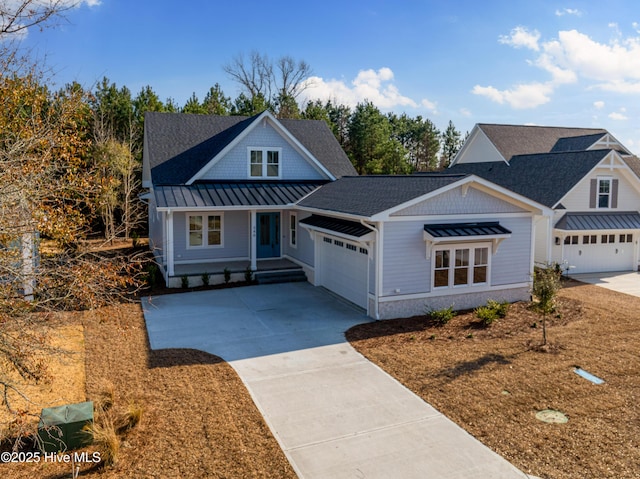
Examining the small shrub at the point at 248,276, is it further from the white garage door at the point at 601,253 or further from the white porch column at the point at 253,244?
the white garage door at the point at 601,253

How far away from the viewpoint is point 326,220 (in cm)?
1647

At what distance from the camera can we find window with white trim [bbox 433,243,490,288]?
46.3ft

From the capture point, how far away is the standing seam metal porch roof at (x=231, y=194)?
17641mm

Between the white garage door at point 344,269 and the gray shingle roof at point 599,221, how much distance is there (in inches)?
413

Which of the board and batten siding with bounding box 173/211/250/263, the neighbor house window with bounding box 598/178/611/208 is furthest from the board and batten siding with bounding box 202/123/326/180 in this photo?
the neighbor house window with bounding box 598/178/611/208

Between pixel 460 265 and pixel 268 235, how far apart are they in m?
9.05


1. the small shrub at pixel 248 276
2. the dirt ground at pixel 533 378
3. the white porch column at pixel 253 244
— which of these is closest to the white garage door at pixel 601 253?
the dirt ground at pixel 533 378

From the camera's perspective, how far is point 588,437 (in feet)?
23.9

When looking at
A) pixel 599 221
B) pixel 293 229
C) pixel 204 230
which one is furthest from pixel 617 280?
pixel 204 230

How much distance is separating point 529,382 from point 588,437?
2.00m

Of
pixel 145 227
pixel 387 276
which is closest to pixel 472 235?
pixel 387 276

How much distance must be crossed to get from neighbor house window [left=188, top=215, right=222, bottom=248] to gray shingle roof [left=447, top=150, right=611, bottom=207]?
47.1 ft

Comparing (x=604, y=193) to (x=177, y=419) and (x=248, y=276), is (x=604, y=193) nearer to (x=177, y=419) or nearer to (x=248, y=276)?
(x=248, y=276)

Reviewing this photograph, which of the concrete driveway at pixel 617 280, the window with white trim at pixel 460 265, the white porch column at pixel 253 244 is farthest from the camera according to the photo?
the white porch column at pixel 253 244
